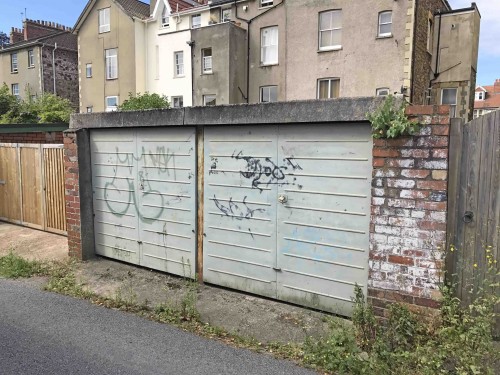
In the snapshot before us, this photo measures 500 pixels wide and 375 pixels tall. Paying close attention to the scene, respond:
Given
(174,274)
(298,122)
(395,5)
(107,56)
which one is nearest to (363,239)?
(298,122)

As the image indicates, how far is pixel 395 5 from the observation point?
17.7 meters

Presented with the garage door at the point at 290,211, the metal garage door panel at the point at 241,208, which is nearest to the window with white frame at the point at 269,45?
the metal garage door panel at the point at 241,208

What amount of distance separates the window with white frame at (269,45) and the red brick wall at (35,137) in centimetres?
1515

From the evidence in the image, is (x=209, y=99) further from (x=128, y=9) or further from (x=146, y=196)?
(x=146, y=196)

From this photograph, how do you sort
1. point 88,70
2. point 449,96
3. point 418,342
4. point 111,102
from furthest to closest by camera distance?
point 88,70 < point 111,102 < point 449,96 < point 418,342

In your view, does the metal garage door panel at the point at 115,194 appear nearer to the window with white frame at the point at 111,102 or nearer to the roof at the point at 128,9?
the window with white frame at the point at 111,102

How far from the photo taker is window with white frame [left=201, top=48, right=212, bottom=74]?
75.6ft

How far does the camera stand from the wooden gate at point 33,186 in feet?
26.3

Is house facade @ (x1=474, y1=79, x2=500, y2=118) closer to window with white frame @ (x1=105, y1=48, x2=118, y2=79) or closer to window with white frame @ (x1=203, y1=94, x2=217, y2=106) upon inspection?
window with white frame @ (x1=203, y1=94, x2=217, y2=106)

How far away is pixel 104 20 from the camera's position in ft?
93.2

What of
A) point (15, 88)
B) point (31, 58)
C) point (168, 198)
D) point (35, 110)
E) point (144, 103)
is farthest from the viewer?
point (15, 88)

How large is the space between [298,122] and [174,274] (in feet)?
9.23

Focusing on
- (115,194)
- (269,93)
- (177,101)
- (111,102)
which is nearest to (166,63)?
(177,101)

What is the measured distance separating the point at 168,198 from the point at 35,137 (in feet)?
17.2
